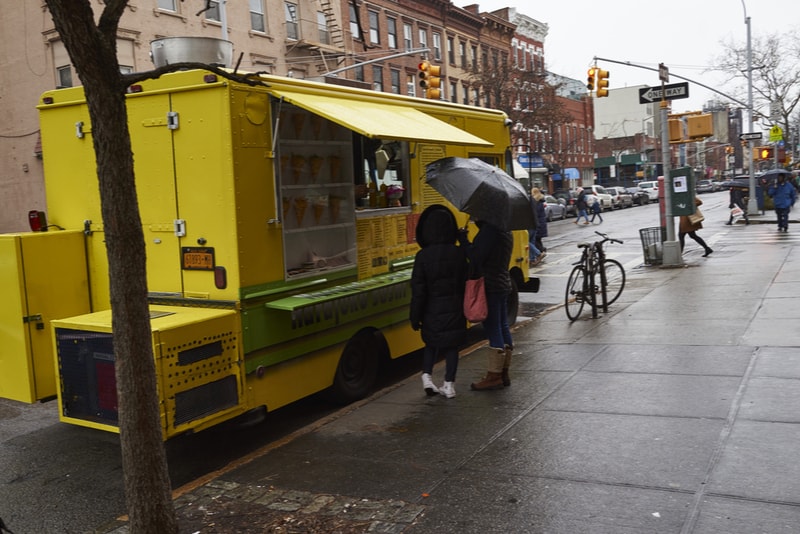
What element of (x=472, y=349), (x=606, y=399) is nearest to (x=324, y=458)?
(x=606, y=399)

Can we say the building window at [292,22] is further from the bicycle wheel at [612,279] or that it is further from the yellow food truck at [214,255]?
the yellow food truck at [214,255]

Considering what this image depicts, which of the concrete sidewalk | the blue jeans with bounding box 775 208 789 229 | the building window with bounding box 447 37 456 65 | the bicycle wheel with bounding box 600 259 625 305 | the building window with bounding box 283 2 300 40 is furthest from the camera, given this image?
the building window with bounding box 447 37 456 65

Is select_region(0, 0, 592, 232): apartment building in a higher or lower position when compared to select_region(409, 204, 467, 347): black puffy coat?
higher

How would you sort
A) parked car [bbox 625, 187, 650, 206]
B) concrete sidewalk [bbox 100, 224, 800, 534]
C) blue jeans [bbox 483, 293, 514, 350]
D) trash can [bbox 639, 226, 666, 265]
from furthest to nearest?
1. parked car [bbox 625, 187, 650, 206]
2. trash can [bbox 639, 226, 666, 265]
3. blue jeans [bbox 483, 293, 514, 350]
4. concrete sidewalk [bbox 100, 224, 800, 534]

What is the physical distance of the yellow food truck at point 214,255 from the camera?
5.27m

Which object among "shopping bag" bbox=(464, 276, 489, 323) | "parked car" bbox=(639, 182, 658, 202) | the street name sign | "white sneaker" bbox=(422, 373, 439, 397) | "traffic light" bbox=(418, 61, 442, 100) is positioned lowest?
"white sneaker" bbox=(422, 373, 439, 397)

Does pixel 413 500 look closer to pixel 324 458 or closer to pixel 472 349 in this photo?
pixel 324 458

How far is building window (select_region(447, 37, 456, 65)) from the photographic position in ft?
151

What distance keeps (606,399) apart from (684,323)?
356 cm

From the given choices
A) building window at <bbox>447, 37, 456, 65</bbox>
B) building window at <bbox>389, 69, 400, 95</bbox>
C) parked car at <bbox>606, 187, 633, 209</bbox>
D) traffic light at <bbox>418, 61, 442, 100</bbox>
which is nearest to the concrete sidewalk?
traffic light at <bbox>418, 61, 442, 100</bbox>

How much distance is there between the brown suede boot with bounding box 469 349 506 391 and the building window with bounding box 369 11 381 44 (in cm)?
3314

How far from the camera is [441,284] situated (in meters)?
6.45

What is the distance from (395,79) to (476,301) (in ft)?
114

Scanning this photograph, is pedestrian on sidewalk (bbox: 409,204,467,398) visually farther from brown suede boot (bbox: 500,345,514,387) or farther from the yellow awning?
the yellow awning
